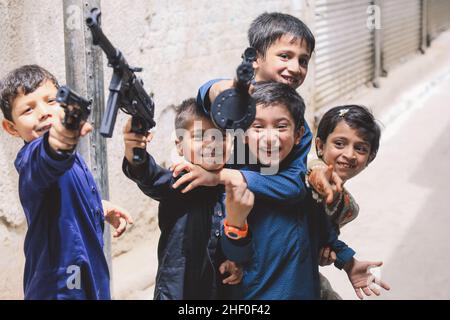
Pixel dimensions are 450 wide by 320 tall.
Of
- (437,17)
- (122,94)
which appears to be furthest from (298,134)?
(437,17)

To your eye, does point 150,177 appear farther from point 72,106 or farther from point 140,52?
Answer: point 140,52

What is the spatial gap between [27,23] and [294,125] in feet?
6.87

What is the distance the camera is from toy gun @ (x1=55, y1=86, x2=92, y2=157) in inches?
61.6

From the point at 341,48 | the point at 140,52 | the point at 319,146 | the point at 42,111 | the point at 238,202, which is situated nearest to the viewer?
the point at 238,202

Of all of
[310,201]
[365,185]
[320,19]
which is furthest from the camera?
[320,19]

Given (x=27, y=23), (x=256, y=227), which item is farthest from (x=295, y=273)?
(x=27, y=23)

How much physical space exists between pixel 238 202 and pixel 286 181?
0.81 ft

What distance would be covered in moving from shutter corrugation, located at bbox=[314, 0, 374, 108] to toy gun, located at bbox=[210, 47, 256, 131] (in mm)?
5887

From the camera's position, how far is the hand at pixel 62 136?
5.44ft

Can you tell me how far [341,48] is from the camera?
8.48 metres

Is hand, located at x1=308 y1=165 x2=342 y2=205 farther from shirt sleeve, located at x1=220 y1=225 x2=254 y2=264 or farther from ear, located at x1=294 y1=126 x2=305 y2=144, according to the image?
shirt sleeve, located at x1=220 y1=225 x2=254 y2=264

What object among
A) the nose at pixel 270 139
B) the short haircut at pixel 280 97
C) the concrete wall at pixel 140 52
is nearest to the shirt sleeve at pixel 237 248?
the nose at pixel 270 139

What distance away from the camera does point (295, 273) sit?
2143 millimetres
